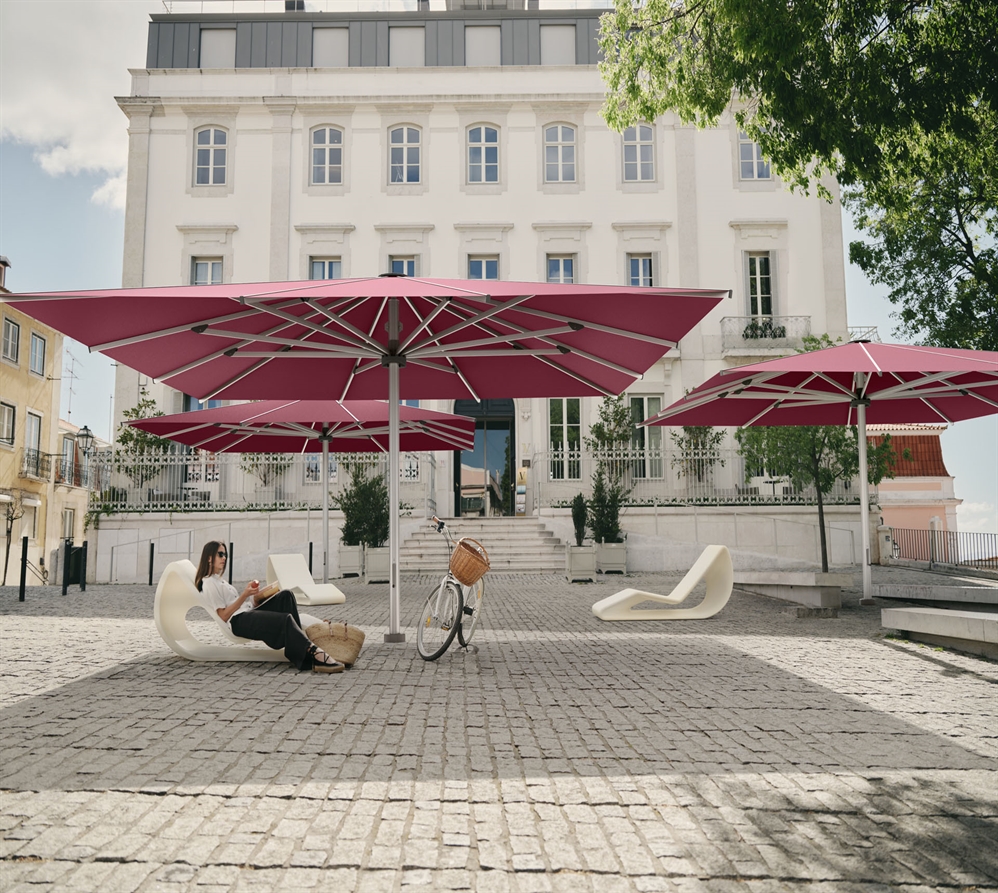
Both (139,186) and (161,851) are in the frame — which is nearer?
(161,851)

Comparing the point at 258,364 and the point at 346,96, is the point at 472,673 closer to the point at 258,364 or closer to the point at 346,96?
the point at 258,364

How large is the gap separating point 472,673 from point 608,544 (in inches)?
477

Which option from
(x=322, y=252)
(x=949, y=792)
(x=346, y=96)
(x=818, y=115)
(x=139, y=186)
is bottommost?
(x=949, y=792)

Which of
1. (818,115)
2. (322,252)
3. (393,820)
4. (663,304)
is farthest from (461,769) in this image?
(322,252)

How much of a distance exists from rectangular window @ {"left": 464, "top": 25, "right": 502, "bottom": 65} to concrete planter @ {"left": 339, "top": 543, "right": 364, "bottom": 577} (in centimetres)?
1642

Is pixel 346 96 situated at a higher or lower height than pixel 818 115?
higher

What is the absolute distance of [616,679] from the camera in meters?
6.66

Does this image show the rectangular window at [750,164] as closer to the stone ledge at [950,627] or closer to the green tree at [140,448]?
the green tree at [140,448]

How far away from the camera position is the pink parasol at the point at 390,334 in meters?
6.19

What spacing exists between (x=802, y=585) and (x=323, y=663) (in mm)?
6722

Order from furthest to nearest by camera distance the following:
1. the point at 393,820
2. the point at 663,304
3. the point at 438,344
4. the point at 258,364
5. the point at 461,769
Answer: the point at 258,364 → the point at 438,344 → the point at 663,304 → the point at 461,769 → the point at 393,820

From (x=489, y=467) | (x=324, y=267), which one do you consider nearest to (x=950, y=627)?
(x=489, y=467)

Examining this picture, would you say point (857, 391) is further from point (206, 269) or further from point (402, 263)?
point (206, 269)

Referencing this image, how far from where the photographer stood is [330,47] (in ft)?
89.7
